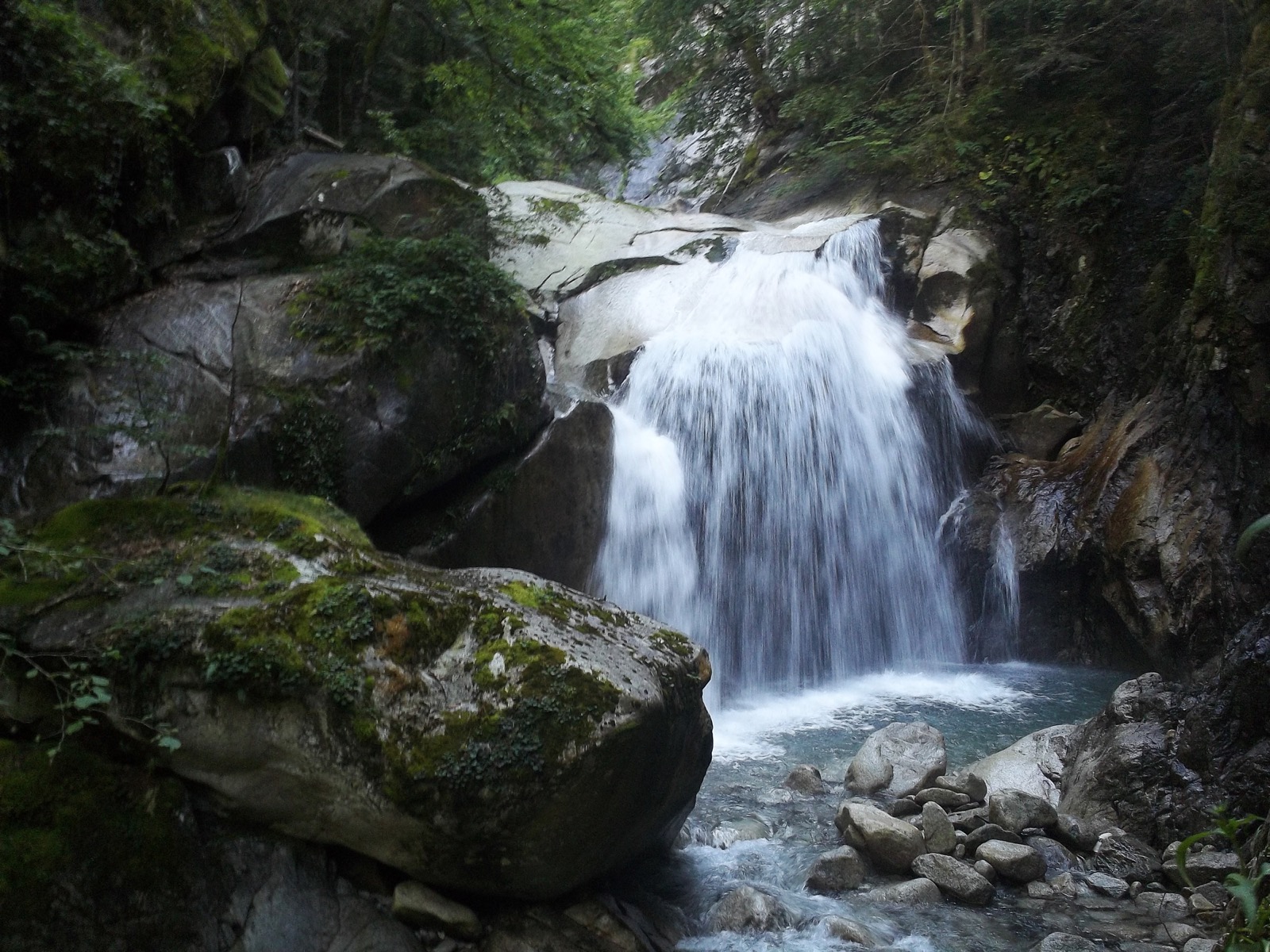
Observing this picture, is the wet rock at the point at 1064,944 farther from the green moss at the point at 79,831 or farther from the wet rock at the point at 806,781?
the green moss at the point at 79,831

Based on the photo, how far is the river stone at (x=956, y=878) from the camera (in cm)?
474

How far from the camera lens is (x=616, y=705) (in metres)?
3.88

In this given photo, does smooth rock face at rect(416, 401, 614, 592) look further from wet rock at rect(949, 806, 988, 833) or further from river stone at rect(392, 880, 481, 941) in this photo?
wet rock at rect(949, 806, 988, 833)

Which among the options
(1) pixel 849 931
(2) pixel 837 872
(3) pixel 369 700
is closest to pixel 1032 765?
(2) pixel 837 872

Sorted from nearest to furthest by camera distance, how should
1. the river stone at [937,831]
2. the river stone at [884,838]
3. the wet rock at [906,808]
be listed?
the river stone at [884,838] → the river stone at [937,831] → the wet rock at [906,808]

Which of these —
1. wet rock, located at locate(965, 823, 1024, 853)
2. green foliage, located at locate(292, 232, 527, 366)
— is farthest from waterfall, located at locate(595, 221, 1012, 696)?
wet rock, located at locate(965, 823, 1024, 853)

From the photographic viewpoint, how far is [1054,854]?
5.18m

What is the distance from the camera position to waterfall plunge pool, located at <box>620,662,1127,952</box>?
4465 millimetres

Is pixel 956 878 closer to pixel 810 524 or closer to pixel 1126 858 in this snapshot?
pixel 1126 858

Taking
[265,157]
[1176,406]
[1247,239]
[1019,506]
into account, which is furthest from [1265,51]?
[265,157]

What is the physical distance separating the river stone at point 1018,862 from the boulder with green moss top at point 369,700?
2.04 metres

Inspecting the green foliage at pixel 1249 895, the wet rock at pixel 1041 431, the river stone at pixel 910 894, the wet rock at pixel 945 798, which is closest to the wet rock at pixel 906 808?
the wet rock at pixel 945 798

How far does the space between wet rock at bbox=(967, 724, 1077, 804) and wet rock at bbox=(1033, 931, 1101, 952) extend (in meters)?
1.69

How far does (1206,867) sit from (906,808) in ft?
5.14
